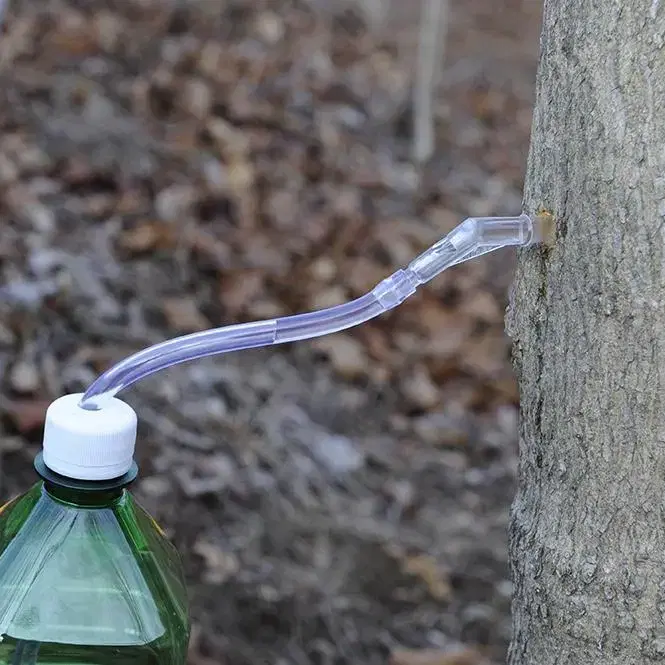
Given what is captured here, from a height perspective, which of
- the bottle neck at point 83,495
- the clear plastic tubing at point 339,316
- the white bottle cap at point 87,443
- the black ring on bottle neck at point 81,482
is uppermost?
the clear plastic tubing at point 339,316

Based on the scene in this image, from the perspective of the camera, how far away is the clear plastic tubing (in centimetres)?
92

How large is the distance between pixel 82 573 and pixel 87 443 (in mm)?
160

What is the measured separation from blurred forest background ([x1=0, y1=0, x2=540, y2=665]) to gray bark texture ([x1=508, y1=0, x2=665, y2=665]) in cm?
124

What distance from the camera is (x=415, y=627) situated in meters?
2.25

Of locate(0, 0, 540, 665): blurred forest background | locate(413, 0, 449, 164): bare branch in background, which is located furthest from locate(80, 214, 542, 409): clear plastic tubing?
locate(413, 0, 449, 164): bare branch in background

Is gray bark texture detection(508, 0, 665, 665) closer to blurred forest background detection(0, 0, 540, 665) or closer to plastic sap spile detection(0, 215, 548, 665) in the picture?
plastic sap spile detection(0, 215, 548, 665)

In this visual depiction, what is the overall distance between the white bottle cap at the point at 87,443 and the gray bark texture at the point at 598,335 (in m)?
0.35

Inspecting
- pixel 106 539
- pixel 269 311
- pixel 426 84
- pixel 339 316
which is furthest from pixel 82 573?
pixel 426 84

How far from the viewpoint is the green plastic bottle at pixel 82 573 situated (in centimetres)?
89

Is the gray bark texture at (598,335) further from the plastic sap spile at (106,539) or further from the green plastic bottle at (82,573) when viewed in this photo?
the green plastic bottle at (82,573)

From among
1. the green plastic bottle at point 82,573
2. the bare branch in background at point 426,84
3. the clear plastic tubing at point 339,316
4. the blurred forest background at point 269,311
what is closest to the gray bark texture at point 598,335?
the clear plastic tubing at point 339,316

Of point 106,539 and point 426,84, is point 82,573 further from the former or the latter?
point 426,84

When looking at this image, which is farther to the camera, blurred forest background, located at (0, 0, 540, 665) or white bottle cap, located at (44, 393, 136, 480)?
blurred forest background, located at (0, 0, 540, 665)

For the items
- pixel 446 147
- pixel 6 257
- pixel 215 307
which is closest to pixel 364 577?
pixel 215 307
